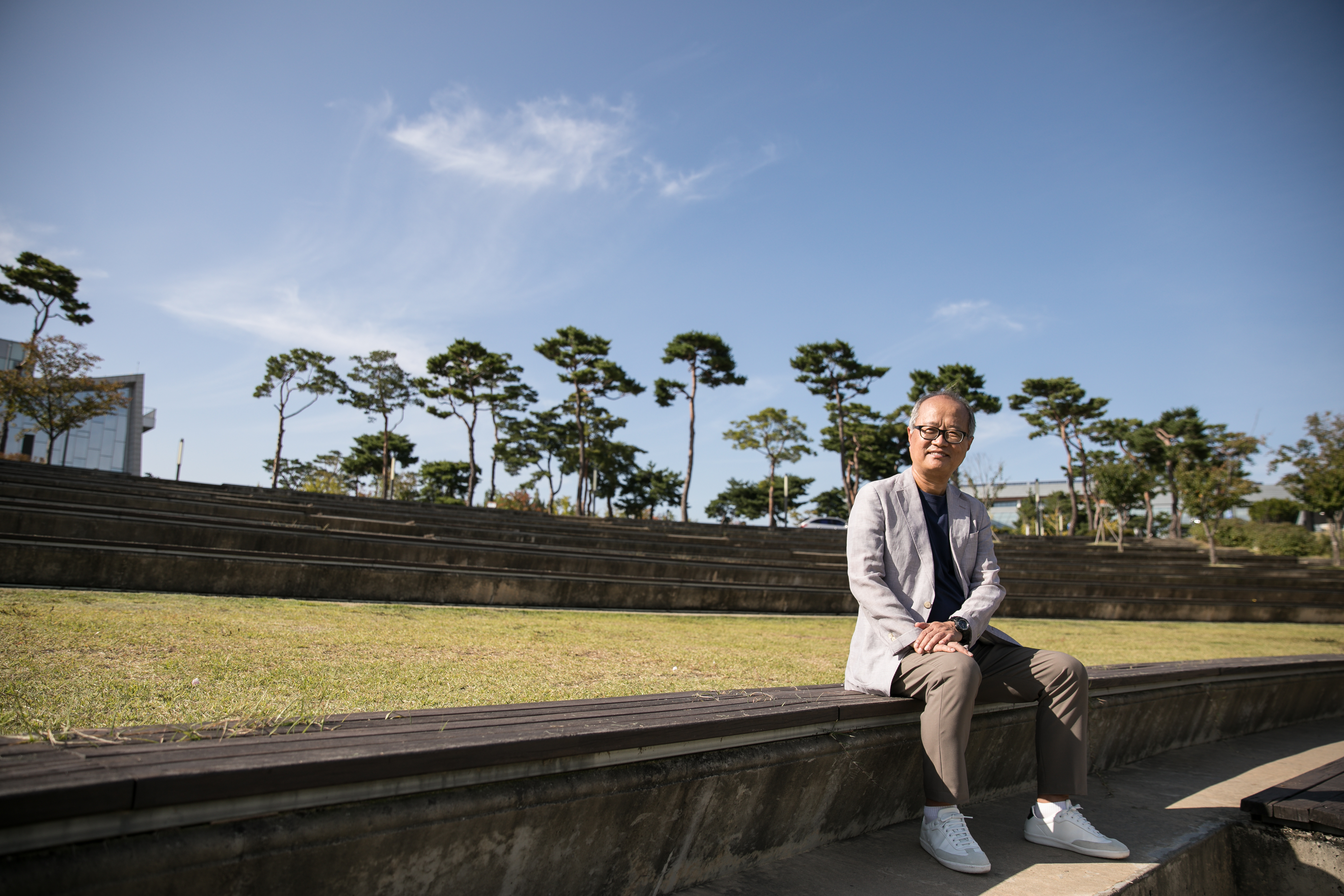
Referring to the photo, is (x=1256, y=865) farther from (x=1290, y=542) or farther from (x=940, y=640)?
(x=1290, y=542)

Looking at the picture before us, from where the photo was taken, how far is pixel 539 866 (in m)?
1.58

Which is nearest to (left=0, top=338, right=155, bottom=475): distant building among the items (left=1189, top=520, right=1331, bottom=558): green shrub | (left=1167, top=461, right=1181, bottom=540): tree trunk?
(left=1167, top=461, right=1181, bottom=540): tree trunk

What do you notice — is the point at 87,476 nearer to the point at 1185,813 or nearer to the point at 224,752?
the point at 224,752

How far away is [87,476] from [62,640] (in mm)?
13520

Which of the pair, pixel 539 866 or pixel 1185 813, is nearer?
pixel 539 866

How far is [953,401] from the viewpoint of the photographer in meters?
2.80

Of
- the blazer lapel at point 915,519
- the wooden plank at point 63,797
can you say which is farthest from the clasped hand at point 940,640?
the wooden plank at point 63,797

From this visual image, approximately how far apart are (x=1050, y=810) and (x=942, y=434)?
53.5 inches

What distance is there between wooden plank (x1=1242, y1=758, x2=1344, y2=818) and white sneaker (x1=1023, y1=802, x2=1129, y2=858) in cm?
64

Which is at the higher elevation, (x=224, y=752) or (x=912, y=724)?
(x=224, y=752)

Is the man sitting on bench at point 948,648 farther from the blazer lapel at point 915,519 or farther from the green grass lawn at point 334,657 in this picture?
the green grass lawn at point 334,657

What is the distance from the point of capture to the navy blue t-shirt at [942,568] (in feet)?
8.59

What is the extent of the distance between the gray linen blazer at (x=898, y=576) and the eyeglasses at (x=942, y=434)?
18cm

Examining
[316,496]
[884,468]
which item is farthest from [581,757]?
[884,468]
